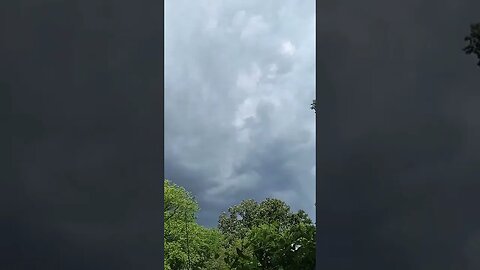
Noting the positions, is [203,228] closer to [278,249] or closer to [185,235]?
[185,235]

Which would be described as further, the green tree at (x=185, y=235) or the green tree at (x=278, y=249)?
the green tree at (x=185, y=235)

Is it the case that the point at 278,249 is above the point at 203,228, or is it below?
below

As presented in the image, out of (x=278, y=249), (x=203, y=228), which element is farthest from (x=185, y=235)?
(x=278, y=249)

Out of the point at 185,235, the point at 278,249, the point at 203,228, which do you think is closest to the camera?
the point at 278,249

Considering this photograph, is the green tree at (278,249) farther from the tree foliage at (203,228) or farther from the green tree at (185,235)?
the green tree at (185,235)

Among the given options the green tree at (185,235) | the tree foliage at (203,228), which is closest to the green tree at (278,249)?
the tree foliage at (203,228)

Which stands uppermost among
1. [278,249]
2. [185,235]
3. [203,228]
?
[203,228]

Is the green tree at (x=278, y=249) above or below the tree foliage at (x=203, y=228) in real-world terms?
below

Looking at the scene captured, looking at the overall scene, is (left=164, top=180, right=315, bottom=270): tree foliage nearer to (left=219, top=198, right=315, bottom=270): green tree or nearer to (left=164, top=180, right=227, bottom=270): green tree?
(left=164, top=180, right=227, bottom=270): green tree

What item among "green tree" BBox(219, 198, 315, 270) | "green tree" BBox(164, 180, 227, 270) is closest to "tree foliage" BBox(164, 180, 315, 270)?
"green tree" BBox(164, 180, 227, 270)

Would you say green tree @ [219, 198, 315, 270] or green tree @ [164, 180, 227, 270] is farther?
green tree @ [164, 180, 227, 270]

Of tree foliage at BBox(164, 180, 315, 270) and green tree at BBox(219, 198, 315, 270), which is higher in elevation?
tree foliage at BBox(164, 180, 315, 270)

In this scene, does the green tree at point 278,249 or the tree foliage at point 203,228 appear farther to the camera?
the tree foliage at point 203,228

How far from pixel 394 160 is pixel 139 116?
1637 mm
